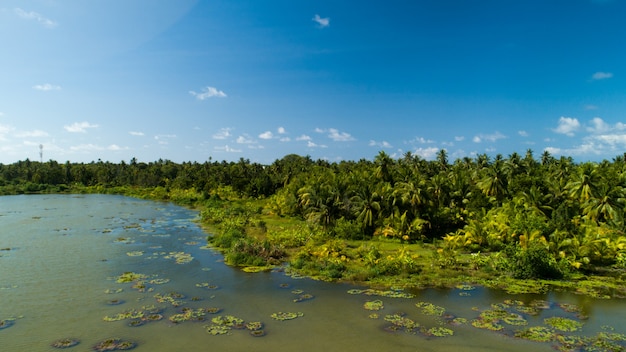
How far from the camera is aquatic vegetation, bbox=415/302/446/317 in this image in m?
22.1

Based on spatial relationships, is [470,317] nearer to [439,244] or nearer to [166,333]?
[166,333]

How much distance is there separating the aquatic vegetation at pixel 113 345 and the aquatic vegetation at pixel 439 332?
1436cm

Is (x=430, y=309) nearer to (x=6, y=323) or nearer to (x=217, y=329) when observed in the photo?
(x=217, y=329)

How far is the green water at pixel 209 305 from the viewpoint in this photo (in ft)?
60.2

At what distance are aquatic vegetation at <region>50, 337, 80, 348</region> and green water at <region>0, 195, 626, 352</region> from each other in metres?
0.22

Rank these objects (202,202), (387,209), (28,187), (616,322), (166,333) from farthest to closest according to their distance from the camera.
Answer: (28,187) < (202,202) < (387,209) < (616,322) < (166,333)

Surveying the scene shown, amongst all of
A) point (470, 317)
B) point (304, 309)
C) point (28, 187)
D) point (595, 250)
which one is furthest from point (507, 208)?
point (28, 187)

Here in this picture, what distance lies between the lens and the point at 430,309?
22688mm

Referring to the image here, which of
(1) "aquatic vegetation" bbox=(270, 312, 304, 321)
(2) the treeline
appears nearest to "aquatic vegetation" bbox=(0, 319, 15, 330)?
(1) "aquatic vegetation" bbox=(270, 312, 304, 321)

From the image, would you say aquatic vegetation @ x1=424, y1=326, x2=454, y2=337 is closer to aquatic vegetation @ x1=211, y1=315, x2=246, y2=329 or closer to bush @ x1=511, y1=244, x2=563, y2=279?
aquatic vegetation @ x1=211, y1=315, x2=246, y2=329

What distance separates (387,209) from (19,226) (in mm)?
48525

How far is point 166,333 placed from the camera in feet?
62.2

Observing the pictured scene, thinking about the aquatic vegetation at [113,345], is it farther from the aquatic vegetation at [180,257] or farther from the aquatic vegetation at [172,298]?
the aquatic vegetation at [180,257]

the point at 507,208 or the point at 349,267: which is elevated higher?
the point at 507,208
